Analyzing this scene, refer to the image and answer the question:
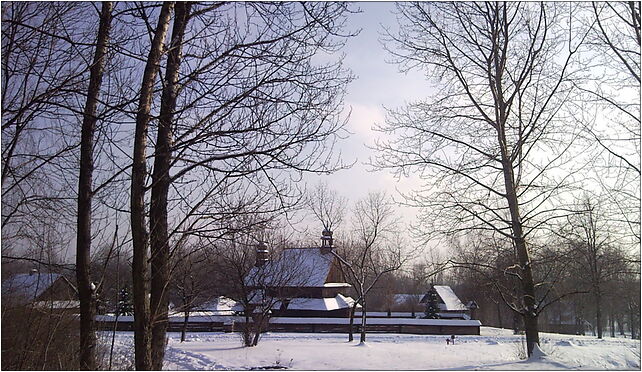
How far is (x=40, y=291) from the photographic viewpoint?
482 cm

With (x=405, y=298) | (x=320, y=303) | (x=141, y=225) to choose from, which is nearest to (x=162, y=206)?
(x=141, y=225)

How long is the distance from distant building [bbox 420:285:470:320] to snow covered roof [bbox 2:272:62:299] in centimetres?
1113

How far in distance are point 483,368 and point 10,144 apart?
24.5 ft

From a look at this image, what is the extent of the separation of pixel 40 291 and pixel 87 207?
91 cm

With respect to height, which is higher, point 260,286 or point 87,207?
point 87,207

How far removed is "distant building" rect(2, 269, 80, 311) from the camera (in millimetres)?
4711

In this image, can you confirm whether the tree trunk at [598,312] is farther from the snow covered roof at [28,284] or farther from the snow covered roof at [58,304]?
the snow covered roof at [28,284]

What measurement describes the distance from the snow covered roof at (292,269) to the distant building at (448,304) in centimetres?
481

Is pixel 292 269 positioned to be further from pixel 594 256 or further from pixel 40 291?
pixel 40 291

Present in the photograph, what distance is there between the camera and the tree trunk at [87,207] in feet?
14.9

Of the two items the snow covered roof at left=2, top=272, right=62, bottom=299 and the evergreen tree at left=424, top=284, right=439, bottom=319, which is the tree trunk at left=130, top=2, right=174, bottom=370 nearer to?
the snow covered roof at left=2, top=272, right=62, bottom=299

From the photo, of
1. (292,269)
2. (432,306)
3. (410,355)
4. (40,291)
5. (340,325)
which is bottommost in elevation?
(340,325)

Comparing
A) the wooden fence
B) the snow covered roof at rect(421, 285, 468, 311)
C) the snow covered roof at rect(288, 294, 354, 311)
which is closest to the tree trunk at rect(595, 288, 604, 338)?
the snow covered roof at rect(421, 285, 468, 311)

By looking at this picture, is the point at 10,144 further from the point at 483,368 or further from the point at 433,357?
the point at 433,357
